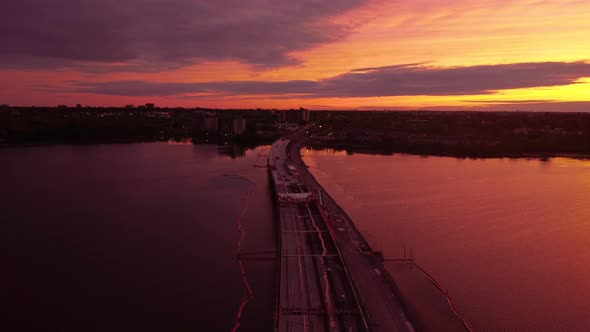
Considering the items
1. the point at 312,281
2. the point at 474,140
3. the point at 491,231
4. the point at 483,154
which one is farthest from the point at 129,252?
the point at 474,140

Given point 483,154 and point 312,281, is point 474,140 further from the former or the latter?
point 312,281

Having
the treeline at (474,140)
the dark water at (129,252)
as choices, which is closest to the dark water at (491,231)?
the dark water at (129,252)

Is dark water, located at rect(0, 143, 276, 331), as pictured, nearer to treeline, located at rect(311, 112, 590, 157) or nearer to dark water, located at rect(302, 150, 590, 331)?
dark water, located at rect(302, 150, 590, 331)

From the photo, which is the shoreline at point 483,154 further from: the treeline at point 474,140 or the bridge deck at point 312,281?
the bridge deck at point 312,281

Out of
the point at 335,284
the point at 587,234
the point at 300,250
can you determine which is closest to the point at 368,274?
the point at 335,284

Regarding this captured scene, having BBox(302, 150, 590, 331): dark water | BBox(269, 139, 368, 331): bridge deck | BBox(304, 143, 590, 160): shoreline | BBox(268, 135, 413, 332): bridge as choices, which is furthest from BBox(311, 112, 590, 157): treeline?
BBox(268, 135, 413, 332): bridge

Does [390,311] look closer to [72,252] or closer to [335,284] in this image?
[335,284]
